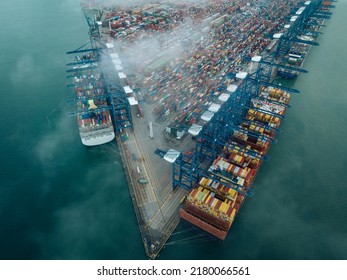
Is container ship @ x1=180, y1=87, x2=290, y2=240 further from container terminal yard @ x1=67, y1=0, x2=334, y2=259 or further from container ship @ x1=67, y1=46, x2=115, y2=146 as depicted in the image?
container ship @ x1=67, y1=46, x2=115, y2=146

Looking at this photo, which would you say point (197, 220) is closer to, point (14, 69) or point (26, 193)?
point (26, 193)

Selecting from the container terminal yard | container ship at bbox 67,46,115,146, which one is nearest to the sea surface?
container ship at bbox 67,46,115,146

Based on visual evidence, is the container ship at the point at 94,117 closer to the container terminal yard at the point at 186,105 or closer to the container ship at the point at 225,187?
the container terminal yard at the point at 186,105

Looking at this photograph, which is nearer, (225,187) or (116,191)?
(225,187)

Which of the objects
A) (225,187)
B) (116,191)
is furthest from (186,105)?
(225,187)

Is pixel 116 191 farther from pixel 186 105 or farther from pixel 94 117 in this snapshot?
pixel 186 105

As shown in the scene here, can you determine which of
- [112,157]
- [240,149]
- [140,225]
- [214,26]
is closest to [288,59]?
[214,26]

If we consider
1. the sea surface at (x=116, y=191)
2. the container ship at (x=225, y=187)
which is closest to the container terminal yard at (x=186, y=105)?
the container ship at (x=225, y=187)
